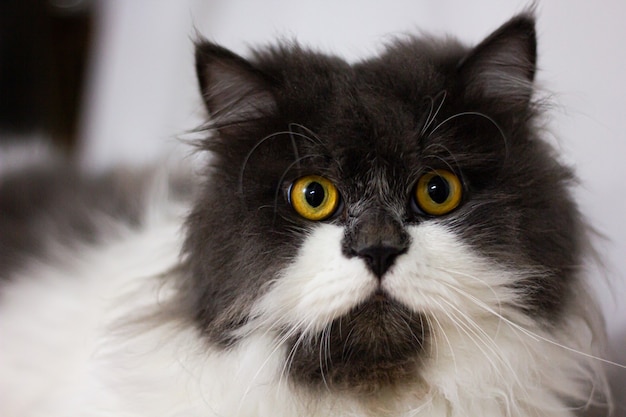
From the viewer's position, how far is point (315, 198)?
1.16 meters

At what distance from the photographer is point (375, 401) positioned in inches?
46.4

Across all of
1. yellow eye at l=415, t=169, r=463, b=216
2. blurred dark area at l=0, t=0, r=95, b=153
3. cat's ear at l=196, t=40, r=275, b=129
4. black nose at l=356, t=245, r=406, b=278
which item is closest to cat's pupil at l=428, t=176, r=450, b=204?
yellow eye at l=415, t=169, r=463, b=216

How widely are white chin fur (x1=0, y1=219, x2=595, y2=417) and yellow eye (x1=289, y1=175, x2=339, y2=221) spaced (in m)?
0.03

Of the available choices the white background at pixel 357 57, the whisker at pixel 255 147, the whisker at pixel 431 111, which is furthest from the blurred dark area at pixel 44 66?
the whisker at pixel 431 111

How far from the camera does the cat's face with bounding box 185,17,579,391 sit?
3.54 ft

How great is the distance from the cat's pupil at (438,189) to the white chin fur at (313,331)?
2.5 inches

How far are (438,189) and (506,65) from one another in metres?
0.32

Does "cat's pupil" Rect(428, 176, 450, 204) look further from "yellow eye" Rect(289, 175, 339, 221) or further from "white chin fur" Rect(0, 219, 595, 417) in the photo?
"yellow eye" Rect(289, 175, 339, 221)

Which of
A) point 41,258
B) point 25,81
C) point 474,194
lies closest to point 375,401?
point 474,194

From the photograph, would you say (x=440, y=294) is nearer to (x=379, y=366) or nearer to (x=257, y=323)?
(x=379, y=366)

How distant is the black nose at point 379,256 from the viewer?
40.6 inches

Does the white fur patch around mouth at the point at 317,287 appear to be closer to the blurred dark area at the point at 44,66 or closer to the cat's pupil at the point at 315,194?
the cat's pupil at the point at 315,194

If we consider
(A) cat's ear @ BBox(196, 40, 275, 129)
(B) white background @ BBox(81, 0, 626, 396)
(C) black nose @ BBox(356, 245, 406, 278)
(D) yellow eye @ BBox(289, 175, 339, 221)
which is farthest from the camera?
(B) white background @ BBox(81, 0, 626, 396)

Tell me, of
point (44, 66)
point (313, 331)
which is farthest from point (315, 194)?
point (44, 66)
